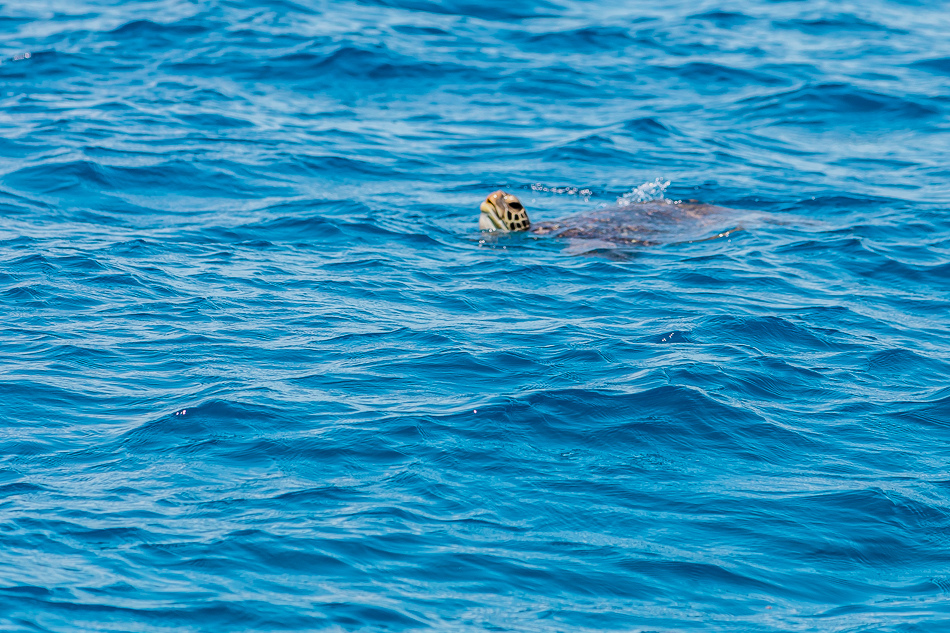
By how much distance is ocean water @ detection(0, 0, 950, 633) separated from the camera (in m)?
6.04

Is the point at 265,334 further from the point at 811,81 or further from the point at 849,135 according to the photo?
the point at 811,81

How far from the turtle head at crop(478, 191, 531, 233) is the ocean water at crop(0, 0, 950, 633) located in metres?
0.17

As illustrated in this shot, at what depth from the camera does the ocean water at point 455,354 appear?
6.04 m

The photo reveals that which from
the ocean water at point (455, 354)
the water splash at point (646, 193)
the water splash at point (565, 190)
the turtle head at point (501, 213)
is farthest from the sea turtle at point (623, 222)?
the water splash at point (565, 190)

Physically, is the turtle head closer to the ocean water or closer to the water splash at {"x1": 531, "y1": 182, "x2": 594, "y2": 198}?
the ocean water

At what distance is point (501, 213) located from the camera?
12.4m

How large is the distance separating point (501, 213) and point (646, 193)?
288 cm

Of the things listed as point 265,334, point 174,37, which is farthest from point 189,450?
point 174,37

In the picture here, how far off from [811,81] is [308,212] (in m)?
10.8

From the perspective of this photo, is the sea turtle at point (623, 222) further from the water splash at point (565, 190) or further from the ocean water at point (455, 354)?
the water splash at point (565, 190)

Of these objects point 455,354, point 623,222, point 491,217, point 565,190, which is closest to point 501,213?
point 491,217

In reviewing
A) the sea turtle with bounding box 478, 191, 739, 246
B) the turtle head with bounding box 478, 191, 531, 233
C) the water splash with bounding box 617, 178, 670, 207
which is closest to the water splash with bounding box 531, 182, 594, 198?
the water splash with bounding box 617, 178, 670, 207

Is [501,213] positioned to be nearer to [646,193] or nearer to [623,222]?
[623,222]

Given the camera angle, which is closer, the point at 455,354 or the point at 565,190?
the point at 455,354
